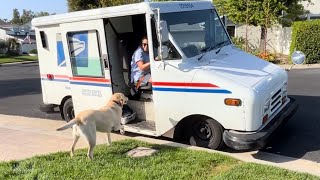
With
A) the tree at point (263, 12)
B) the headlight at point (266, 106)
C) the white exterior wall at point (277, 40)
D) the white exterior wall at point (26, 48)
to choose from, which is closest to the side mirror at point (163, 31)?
the headlight at point (266, 106)

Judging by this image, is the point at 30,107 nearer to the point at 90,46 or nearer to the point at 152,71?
the point at 90,46

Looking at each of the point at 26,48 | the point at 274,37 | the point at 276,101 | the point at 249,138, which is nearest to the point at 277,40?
the point at 274,37

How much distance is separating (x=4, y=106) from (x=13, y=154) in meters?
5.81

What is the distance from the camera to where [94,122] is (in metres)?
5.77

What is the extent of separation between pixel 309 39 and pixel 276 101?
13.4 metres

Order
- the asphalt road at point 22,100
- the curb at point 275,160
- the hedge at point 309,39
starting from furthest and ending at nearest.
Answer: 1. the hedge at point 309,39
2. the asphalt road at point 22,100
3. the curb at point 275,160

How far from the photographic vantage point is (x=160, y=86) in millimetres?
6328

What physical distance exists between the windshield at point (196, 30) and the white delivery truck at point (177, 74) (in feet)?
0.06

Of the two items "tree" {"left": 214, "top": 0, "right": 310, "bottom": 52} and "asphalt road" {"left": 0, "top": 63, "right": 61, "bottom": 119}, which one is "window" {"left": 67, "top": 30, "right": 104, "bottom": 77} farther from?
"tree" {"left": 214, "top": 0, "right": 310, "bottom": 52}

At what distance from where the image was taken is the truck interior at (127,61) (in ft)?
23.1

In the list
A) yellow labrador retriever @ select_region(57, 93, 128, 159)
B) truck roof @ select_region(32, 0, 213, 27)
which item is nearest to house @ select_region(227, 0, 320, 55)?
truck roof @ select_region(32, 0, 213, 27)

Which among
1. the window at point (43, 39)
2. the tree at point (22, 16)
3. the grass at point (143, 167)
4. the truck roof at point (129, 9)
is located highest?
the tree at point (22, 16)

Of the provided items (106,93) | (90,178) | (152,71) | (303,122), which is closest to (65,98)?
(106,93)

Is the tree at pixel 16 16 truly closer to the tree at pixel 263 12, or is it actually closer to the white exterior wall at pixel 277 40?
the white exterior wall at pixel 277 40
